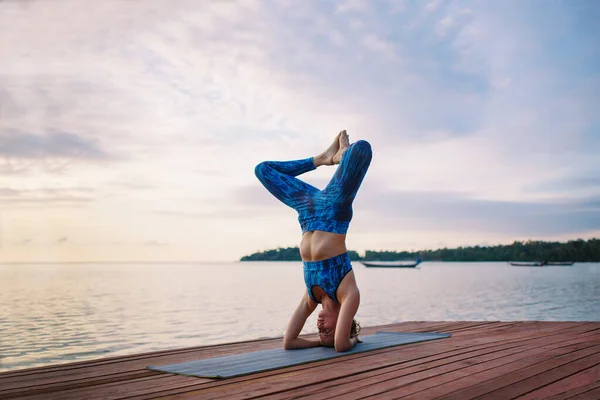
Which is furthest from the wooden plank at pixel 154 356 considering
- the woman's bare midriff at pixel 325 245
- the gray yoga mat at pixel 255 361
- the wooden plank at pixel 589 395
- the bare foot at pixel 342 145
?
the wooden plank at pixel 589 395

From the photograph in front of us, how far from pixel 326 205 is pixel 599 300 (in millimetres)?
25988

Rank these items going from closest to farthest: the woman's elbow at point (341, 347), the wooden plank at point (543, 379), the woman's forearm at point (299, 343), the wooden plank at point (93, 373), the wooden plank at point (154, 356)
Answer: the wooden plank at point (543, 379) → the wooden plank at point (93, 373) → the wooden plank at point (154, 356) → the woman's elbow at point (341, 347) → the woman's forearm at point (299, 343)

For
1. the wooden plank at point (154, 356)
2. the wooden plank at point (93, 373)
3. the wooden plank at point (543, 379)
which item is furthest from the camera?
the wooden plank at point (154, 356)

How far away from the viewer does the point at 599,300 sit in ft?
89.0

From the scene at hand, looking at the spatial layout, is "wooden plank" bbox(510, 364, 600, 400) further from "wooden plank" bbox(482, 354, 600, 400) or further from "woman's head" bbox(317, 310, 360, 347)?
"woman's head" bbox(317, 310, 360, 347)

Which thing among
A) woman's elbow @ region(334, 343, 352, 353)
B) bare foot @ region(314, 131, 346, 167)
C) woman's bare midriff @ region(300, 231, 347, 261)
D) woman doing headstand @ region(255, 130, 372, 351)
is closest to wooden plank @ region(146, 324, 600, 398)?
woman's elbow @ region(334, 343, 352, 353)

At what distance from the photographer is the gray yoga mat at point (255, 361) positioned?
4.50 metres

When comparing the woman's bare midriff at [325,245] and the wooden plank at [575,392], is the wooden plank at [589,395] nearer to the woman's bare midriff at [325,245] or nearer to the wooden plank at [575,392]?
the wooden plank at [575,392]

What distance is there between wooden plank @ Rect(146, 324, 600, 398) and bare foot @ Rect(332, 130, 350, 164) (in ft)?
6.40

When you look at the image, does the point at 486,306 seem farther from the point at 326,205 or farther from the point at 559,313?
the point at 326,205

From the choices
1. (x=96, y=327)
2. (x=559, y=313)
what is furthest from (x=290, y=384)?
(x=559, y=313)

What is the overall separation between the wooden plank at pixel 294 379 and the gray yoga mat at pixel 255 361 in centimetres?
23

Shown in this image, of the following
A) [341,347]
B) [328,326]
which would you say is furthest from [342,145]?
[341,347]

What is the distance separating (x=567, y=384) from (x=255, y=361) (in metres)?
2.46
